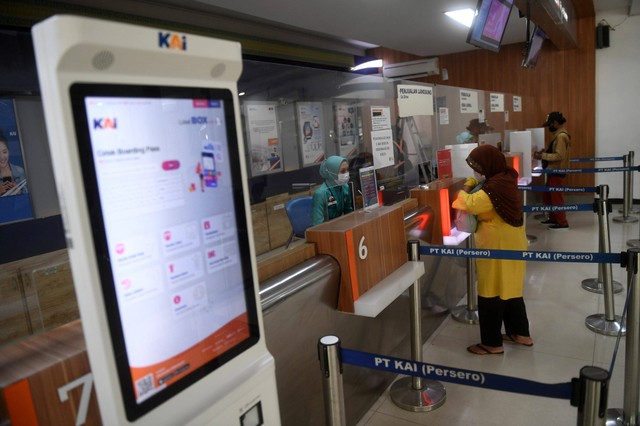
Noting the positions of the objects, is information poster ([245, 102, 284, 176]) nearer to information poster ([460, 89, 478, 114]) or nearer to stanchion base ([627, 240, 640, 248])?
information poster ([460, 89, 478, 114])

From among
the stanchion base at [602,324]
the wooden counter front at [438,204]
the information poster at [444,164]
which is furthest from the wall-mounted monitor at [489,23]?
the stanchion base at [602,324]

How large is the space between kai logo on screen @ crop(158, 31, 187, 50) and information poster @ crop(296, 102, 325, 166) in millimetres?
5384

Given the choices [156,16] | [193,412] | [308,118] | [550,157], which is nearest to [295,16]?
[308,118]

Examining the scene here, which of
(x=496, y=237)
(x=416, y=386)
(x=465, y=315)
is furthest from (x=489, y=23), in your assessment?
(x=416, y=386)

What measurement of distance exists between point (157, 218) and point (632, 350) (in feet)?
7.76

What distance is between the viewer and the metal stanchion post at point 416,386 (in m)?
2.58

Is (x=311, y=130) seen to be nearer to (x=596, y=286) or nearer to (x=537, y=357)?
(x=596, y=286)

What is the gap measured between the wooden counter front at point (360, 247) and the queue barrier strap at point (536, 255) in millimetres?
394

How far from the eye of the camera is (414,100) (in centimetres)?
354

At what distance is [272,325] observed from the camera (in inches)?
69.4

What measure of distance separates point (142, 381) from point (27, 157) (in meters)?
4.18

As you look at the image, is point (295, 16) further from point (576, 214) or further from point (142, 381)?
point (142, 381)

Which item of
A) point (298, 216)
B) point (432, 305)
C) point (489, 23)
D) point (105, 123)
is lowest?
point (432, 305)

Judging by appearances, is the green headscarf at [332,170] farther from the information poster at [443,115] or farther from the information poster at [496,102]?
the information poster at [496,102]
